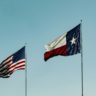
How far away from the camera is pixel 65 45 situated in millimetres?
38062

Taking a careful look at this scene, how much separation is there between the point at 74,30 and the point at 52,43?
97.6 inches

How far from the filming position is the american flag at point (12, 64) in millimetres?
43875

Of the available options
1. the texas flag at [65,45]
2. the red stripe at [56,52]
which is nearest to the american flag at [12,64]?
the red stripe at [56,52]

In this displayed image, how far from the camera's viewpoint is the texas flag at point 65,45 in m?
37.7

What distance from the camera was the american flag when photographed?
43.9 meters

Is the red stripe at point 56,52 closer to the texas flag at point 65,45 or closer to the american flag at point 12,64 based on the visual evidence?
the texas flag at point 65,45

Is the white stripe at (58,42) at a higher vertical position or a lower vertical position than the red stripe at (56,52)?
higher

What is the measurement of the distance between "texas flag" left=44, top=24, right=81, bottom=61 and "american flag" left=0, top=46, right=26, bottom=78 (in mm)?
6027

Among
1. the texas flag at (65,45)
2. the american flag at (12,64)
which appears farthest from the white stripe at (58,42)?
the american flag at (12,64)

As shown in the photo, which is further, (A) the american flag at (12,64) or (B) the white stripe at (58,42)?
(A) the american flag at (12,64)

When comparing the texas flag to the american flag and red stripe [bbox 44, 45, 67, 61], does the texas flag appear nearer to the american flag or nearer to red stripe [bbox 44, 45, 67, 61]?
red stripe [bbox 44, 45, 67, 61]

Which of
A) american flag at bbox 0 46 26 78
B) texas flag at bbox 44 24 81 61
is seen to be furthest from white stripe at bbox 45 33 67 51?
american flag at bbox 0 46 26 78

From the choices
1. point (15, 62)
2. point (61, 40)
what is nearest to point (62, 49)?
point (61, 40)

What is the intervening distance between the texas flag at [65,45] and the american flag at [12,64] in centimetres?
603
